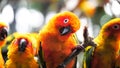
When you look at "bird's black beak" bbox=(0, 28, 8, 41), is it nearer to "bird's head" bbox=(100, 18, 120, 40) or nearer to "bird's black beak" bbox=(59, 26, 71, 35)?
"bird's black beak" bbox=(59, 26, 71, 35)

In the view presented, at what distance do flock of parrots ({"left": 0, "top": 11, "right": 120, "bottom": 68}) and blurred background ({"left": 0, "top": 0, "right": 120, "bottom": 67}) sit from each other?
0.43 m

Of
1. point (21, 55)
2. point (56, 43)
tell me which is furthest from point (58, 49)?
point (21, 55)

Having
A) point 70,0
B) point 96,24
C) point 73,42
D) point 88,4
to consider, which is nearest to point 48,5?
point 70,0

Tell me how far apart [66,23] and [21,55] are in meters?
0.23

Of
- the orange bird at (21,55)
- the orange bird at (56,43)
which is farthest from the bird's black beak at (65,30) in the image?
the orange bird at (21,55)

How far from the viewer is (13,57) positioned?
4.02 feet

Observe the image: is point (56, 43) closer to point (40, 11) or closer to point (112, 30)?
point (112, 30)

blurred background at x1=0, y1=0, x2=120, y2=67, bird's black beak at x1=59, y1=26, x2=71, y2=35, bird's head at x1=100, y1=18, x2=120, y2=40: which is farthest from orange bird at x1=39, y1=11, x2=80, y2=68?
blurred background at x1=0, y1=0, x2=120, y2=67

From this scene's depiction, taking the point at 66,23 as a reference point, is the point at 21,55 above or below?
below

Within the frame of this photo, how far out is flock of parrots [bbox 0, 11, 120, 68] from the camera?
122cm

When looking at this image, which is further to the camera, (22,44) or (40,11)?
(40,11)

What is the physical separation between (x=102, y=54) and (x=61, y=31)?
0.64 ft

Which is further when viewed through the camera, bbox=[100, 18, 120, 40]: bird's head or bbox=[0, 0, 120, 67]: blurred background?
bbox=[0, 0, 120, 67]: blurred background

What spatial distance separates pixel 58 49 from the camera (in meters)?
1.25
